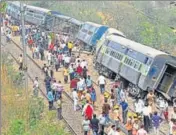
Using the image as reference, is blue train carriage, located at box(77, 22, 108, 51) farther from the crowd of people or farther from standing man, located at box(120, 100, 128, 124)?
standing man, located at box(120, 100, 128, 124)

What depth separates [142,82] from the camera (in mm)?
25969

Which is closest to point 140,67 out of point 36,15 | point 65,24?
point 65,24

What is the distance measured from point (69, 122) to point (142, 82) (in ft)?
15.0

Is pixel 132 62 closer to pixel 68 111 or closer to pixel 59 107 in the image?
pixel 68 111

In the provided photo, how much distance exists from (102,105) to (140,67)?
3.13 metres

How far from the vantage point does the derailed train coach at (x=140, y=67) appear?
82.8 feet

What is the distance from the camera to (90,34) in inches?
1570

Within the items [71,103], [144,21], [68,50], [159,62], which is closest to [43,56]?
[68,50]

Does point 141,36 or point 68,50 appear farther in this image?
point 141,36

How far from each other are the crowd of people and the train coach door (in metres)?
0.97

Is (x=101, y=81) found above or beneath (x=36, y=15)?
above

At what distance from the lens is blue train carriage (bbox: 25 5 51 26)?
4791cm

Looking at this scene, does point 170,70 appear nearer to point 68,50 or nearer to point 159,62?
point 159,62

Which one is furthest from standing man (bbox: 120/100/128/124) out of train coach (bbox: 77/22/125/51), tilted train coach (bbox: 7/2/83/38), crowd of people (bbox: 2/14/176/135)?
tilted train coach (bbox: 7/2/83/38)
